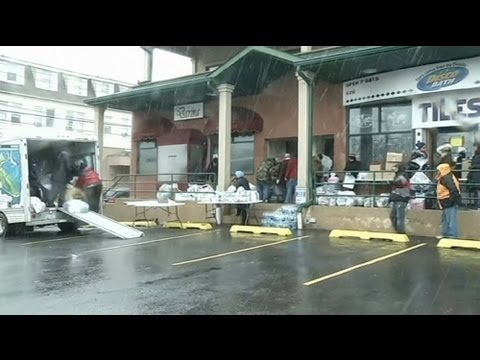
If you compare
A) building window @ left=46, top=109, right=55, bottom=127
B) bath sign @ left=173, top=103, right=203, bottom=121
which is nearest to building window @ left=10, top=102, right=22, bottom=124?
building window @ left=46, top=109, right=55, bottom=127

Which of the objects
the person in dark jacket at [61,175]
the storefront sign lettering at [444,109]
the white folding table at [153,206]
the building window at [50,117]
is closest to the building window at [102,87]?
the building window at [50,117]

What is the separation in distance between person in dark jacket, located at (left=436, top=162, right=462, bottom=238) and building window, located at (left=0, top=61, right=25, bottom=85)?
122 feet

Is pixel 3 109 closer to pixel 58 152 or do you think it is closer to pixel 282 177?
pixel 58 152

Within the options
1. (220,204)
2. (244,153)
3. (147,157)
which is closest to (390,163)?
(220,204)

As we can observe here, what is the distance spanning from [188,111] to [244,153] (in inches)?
127

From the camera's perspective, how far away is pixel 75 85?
4462 cm

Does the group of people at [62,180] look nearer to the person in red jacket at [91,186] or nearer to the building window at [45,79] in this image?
the person in red jacket at [91,186]

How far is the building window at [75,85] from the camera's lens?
44309mm

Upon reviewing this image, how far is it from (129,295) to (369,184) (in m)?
9.53

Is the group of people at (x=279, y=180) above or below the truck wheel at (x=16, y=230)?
above

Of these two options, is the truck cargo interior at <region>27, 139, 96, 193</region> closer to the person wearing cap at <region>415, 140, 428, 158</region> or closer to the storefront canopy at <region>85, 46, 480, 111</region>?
the storefront canopy at <region>85, 46, 480, 111</region>

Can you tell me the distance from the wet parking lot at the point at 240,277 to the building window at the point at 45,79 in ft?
109

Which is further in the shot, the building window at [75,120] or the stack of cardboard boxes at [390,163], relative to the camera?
the building window at [75,120]

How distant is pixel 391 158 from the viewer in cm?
1461
